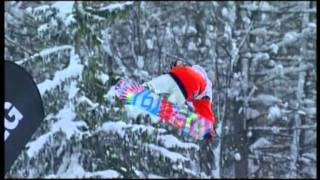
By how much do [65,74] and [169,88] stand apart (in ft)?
24.8

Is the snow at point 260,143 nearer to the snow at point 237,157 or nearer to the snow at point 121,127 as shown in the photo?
the snow at point 237,157

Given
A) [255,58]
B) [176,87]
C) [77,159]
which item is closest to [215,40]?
[255,58]

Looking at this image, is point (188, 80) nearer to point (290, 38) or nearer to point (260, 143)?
point (290, 38)

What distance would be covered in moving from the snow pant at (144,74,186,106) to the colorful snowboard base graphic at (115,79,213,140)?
7 centimetres

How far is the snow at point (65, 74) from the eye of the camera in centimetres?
1023

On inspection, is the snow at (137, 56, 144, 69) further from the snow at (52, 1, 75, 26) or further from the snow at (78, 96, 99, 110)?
the snow at (52, 1, 75, 26)

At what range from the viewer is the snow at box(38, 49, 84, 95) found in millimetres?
10234

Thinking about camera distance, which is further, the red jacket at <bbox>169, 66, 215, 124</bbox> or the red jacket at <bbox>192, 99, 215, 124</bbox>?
the red jacket at <bbox>192, 99, 215, 124</bbox>

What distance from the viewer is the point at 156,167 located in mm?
11445

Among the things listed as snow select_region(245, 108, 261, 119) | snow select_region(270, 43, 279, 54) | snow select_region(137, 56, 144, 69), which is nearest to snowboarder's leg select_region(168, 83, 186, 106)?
snow select_region(137, 56, 144, 69)

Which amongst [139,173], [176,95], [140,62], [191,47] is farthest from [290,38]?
[176,95]

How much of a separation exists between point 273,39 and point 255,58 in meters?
0.59

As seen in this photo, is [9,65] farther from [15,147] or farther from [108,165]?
[108,165]

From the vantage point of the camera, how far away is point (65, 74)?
10375 mm
